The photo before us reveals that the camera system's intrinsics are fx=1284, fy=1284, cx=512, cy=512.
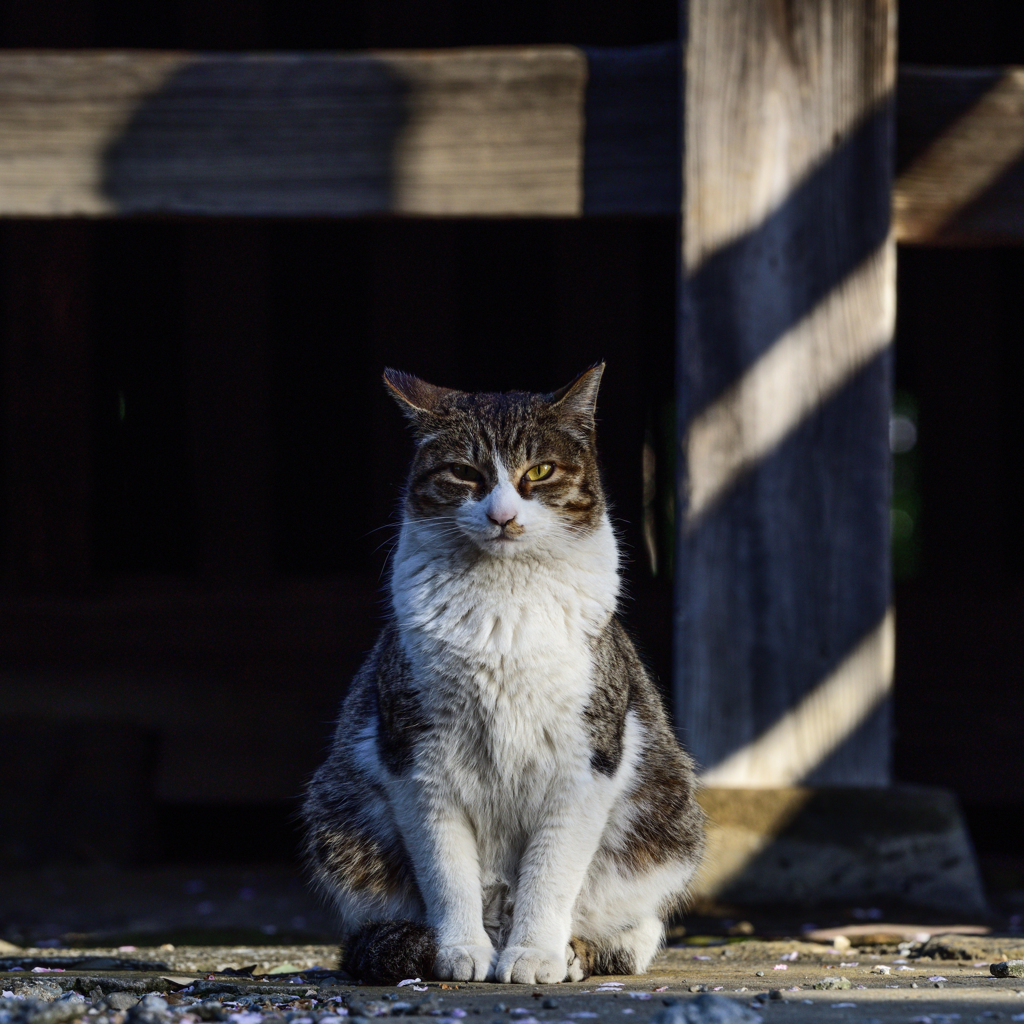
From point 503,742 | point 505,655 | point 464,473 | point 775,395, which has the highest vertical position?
point 464,473

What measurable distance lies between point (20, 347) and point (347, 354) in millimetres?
1659

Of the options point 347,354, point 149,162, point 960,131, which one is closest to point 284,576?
point 347,354

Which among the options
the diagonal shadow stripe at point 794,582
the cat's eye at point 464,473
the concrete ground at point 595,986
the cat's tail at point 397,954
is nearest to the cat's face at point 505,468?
the cat's eye at point 464,473

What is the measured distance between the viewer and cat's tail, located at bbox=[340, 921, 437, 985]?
2.65m

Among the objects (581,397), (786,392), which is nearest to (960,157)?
(786,392)

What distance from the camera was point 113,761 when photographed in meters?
5.64

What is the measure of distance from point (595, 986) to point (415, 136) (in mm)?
2595

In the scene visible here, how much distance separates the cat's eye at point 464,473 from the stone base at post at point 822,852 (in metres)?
1.53

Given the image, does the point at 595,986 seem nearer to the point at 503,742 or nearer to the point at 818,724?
the point at 503,742

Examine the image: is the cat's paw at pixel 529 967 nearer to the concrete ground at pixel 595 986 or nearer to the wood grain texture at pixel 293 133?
the concrete ground at pixel 595 986

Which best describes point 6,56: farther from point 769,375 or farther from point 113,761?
point 113,761

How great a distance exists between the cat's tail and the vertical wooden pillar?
1446 millimetres

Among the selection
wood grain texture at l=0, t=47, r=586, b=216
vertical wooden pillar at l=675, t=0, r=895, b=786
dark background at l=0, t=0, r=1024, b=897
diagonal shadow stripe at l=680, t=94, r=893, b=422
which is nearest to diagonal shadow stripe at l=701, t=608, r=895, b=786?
vertical wooden pillar at l=675, t=0, r=895, b=786

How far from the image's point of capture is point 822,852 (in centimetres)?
387
